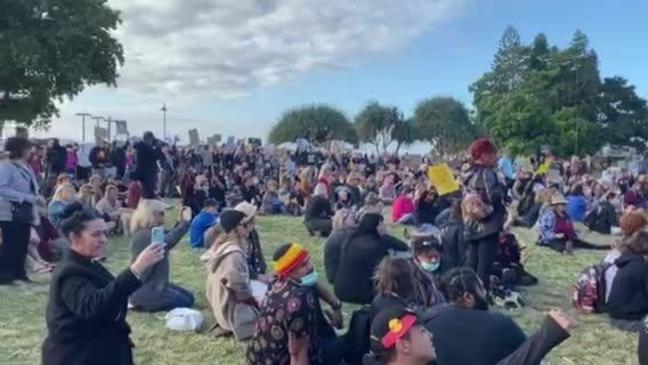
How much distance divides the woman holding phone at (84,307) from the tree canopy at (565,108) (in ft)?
168

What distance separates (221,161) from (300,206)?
33.9ft

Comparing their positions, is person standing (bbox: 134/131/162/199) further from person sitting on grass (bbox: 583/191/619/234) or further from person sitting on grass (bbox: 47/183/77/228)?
person sitting on grass (bbox: 583/191/619/234)

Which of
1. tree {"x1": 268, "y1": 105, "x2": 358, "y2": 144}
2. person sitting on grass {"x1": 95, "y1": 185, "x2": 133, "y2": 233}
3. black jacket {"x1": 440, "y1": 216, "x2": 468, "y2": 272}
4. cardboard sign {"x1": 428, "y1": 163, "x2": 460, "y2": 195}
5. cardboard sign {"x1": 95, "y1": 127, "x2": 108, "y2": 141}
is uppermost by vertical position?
tree {"x1": 268, "y1": 105, "x2": 358, "y2": 144}

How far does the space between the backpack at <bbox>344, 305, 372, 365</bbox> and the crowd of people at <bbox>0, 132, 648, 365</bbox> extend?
12 mm

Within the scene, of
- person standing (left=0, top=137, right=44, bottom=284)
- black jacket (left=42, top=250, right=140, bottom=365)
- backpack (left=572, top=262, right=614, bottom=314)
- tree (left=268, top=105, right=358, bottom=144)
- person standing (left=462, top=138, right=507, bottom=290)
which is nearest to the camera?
black jacket (left=42, top=250, right=140, bottom=365)

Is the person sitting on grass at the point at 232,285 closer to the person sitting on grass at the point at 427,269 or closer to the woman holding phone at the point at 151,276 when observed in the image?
the woman holding phone at the point at 151,276

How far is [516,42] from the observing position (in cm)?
8150

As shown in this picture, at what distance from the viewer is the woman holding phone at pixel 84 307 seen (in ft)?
14.8

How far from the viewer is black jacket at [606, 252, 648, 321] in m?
8.81

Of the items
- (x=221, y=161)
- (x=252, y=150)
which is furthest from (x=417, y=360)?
(x=252, y=150)

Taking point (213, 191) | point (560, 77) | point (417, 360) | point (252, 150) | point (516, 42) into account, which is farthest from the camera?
point (516, 42)

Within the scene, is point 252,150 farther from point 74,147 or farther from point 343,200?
point 343,200

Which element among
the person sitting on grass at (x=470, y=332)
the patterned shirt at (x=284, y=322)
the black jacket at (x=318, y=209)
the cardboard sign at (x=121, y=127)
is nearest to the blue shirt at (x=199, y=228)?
the black jacket at (x=318, y=209)

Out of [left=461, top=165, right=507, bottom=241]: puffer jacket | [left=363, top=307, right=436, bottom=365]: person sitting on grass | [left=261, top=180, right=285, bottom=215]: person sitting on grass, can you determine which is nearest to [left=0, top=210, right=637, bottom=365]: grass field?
[left=461, top=165, right=507, bottom=241]: puffer jacket
